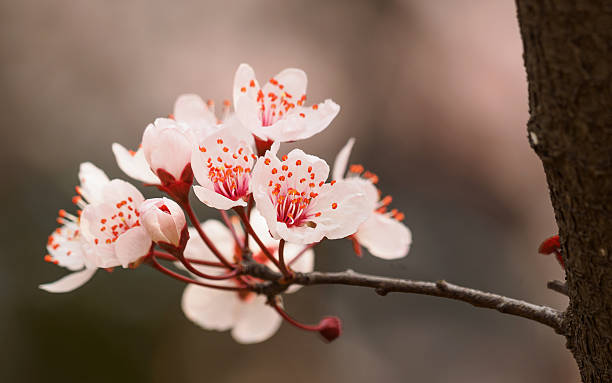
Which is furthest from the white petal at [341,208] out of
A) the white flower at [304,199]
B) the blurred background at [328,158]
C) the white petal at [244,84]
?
the blurred background at [328,158]

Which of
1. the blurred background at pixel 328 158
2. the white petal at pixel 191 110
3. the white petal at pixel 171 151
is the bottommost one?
the blurred background at pixel 328 158

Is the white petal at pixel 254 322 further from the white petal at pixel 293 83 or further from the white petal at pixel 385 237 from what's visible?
the white petal at pixel 293 83

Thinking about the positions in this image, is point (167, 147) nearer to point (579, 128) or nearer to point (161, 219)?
point (161, 219)

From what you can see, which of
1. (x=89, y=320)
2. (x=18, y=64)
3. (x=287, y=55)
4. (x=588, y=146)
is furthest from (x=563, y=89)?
(x=18, y=64)

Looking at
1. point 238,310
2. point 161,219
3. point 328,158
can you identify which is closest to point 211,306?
point 238,310

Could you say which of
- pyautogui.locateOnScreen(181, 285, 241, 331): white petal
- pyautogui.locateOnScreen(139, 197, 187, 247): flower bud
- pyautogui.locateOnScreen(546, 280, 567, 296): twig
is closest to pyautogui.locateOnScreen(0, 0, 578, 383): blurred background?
pyautogui.locateOnScreen(181, 285, 241, 331): white petal

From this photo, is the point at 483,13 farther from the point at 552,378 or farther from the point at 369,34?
the point at 552,378
